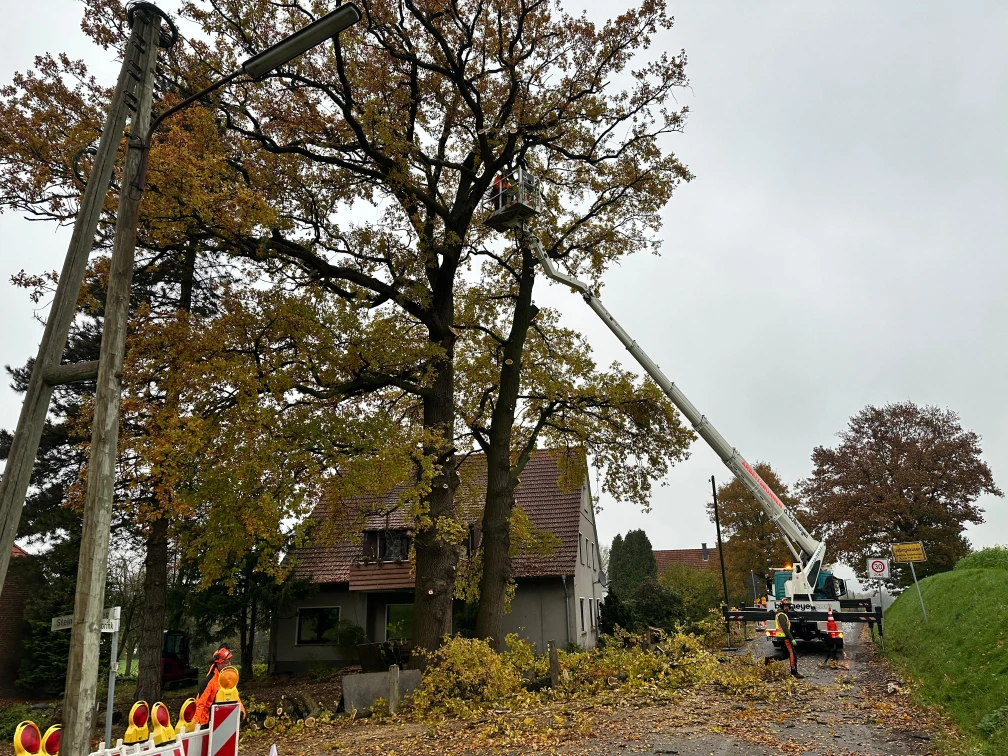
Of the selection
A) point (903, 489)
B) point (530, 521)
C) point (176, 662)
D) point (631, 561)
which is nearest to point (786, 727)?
point (530, 521)

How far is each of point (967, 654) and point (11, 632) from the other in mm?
27352

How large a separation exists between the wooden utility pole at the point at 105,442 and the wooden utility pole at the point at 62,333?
10cm

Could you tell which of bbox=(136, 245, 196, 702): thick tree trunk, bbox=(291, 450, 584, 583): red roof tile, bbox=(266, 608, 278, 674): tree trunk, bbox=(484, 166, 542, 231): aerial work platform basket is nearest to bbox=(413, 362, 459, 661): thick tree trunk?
bbox=(484, 166, 542, 231): aerial work platform basket

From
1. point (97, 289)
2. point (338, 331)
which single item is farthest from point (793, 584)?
point (97, 289)

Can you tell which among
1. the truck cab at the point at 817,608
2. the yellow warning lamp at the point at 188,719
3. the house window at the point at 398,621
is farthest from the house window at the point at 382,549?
the yellow warning lamp at the point at 188,719

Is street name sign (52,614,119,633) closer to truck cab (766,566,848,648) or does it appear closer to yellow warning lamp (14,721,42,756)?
yellow warning lamp (14,721,42,756)

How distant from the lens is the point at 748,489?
18234mm

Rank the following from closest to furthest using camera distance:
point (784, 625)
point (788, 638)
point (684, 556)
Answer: point (788, 638) < point (784, 625) < point (684, 556)

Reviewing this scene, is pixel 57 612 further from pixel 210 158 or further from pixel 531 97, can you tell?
pixel 531 97

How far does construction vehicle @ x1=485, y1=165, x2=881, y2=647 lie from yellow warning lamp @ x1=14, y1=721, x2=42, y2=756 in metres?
13.3

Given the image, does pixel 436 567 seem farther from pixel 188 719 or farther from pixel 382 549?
pixel 382 549

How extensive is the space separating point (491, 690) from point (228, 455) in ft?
20.7

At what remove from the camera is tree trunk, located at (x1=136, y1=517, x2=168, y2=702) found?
56.4ft

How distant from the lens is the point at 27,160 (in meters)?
11.1
